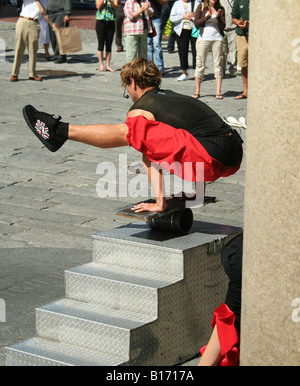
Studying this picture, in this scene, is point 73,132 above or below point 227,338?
above

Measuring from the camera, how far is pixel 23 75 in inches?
571

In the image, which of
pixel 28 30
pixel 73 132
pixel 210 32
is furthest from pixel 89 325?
pixel 28 30

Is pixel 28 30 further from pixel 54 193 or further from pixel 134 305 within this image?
pixel 134 305

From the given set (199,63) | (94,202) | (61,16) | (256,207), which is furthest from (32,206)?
(61,16)

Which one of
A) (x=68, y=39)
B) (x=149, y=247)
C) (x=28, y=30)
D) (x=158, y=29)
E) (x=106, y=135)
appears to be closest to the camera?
(x=149, y=247)

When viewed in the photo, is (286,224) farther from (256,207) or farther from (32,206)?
(32,206)

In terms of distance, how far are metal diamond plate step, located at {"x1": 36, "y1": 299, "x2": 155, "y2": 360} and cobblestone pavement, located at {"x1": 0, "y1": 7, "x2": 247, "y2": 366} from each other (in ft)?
1.20

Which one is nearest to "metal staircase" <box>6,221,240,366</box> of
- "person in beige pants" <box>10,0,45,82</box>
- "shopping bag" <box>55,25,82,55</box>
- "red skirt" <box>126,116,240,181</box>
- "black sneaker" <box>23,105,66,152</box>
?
"red skirt" <box>126,116,240,181</box>

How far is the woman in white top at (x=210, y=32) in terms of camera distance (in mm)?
12320

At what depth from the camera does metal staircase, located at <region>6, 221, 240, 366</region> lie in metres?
4.34

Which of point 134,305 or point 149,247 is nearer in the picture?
point 134,305

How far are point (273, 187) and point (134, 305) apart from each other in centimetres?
174

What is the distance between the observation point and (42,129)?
5.24m

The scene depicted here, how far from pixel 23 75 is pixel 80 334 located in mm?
10649
